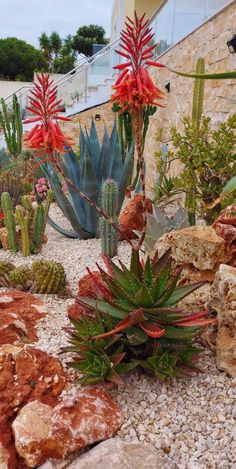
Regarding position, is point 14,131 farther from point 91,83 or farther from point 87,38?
point 87,38

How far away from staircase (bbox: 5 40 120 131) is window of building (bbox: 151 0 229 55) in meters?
5.35

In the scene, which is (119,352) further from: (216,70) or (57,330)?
(216,70)

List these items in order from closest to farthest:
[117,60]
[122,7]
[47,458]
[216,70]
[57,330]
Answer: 1. [47,458]
2. [57,330]
3. [216,70]
4. [117,60]
5. [122,7]

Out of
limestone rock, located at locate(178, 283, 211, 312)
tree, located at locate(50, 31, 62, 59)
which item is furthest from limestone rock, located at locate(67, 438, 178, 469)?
tree, located at locate(50, 31, 62, 59)

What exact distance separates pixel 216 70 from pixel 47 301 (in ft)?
13.1

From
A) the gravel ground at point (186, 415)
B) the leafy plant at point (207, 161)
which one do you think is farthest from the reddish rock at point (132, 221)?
the gravel ground at point (186, 415)

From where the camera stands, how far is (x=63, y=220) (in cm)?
677

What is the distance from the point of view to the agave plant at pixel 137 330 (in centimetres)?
220

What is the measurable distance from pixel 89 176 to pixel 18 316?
246 cm

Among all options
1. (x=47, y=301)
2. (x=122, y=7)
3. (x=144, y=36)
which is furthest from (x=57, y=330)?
(x=122, y=7)

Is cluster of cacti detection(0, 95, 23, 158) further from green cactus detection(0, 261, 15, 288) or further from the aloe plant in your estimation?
green cactus detection(0, 261, 15, 288)

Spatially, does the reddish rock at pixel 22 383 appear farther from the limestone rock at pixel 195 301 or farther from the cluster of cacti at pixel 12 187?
the cluster of cacti at pixel 12 187

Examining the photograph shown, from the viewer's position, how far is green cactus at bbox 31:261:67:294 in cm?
372

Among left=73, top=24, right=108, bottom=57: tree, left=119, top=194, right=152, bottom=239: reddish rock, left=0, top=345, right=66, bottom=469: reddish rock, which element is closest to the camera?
left=0, top=345, right=66, bottom=469: reddish rock
